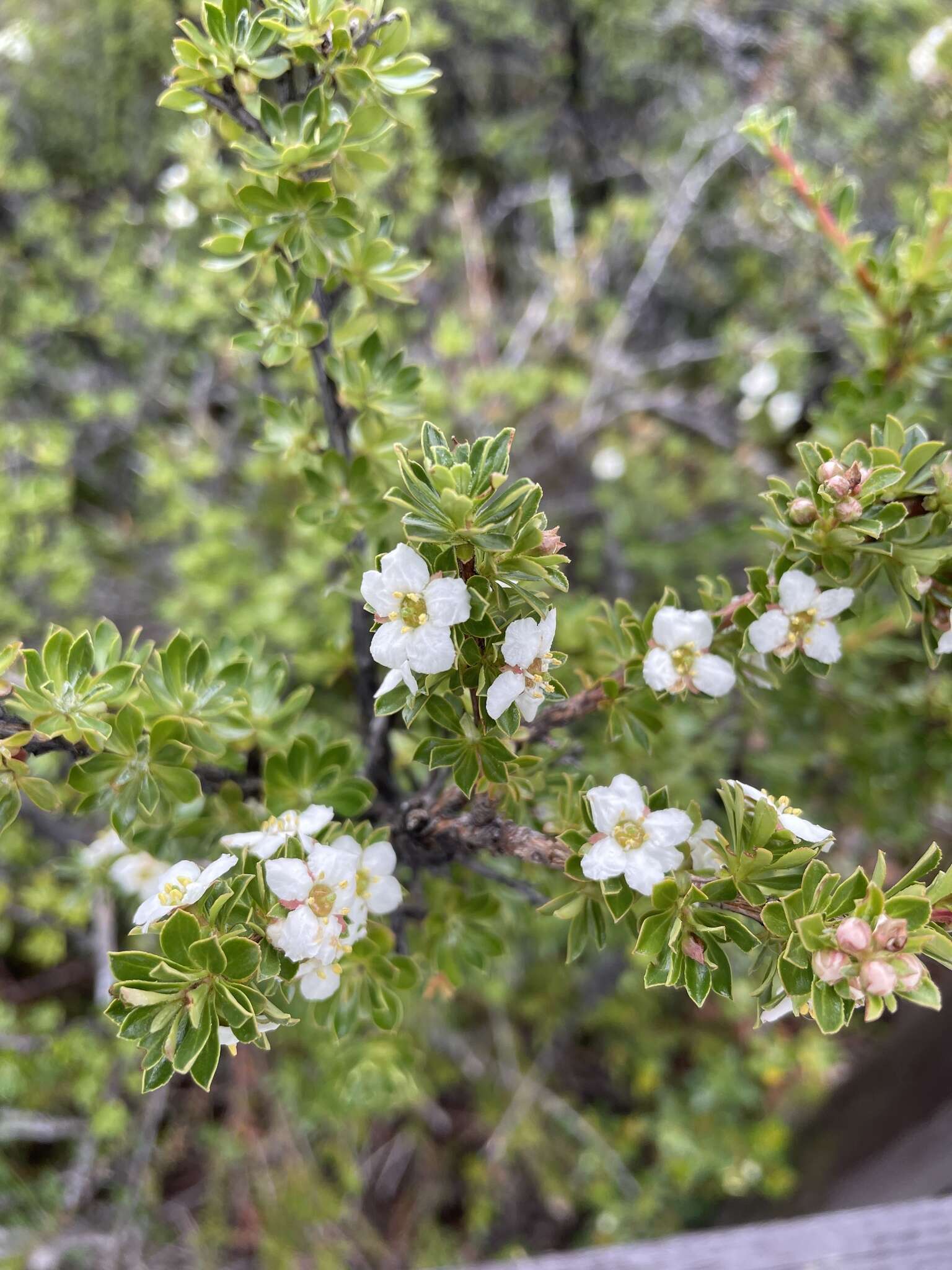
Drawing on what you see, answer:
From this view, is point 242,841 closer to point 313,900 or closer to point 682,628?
point 313,900

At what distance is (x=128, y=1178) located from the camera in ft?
6.79

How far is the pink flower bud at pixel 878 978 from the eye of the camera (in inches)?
21.5

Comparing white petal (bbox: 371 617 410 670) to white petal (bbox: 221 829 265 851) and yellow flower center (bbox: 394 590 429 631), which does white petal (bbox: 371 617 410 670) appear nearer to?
yellow flower center (bbox: 394 590 429 631)

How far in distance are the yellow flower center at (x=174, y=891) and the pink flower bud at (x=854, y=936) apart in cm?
52

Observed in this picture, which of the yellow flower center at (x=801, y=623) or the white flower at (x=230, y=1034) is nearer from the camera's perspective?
the white flower at (x=230, y=1034)

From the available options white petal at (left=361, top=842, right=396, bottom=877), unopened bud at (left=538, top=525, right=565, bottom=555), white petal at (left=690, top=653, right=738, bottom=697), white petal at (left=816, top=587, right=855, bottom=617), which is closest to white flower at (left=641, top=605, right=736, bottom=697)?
white petal at (left=690, top=653, right=738, bottom=697)

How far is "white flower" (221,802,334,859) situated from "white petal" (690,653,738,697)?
0.38 meters

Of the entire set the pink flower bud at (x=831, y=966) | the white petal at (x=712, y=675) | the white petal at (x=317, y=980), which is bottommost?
the white petal at (x=317, y=980)

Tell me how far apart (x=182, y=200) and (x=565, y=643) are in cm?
154

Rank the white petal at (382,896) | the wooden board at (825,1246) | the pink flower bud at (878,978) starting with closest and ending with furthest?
the pink flower bud at (878,978) → the white petal at (382,896) → the wooden board at (825,1246)

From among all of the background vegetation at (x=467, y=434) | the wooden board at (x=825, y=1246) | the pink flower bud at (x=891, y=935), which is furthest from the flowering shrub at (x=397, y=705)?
the background vegetation at (x=467, y=434)

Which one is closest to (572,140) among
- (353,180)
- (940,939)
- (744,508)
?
(744,508)

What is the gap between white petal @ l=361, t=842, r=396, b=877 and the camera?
2.49ft

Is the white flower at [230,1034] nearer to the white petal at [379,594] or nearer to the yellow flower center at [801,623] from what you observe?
the white petal at [379,594]
